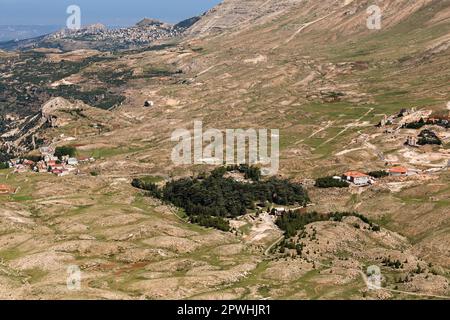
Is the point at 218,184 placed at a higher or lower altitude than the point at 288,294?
higher

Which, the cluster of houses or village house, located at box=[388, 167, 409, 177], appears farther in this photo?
village house, located at box=[388, 167, 409, 177]

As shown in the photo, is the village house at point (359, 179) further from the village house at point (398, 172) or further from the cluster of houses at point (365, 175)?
the village house at point (398, 172)

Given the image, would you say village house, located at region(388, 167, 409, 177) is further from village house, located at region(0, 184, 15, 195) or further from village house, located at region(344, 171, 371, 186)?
village house, located at region(0, 184, 15, 195)

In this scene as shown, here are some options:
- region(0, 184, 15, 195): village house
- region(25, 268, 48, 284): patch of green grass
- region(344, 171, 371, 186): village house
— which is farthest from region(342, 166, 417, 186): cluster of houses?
region(25, 268, 48, 284): patch of green grass

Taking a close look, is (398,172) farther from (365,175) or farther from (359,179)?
(359,179)

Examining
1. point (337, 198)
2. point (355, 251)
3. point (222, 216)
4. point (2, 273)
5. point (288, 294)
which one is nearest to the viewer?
point (288, 294)

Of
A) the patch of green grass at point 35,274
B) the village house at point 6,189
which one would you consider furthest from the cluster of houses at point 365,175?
the patch of green grass at point 35,274

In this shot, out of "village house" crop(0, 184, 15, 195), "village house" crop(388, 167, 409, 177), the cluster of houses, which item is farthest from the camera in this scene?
"village house" crop(388, 167, 409, 177)
